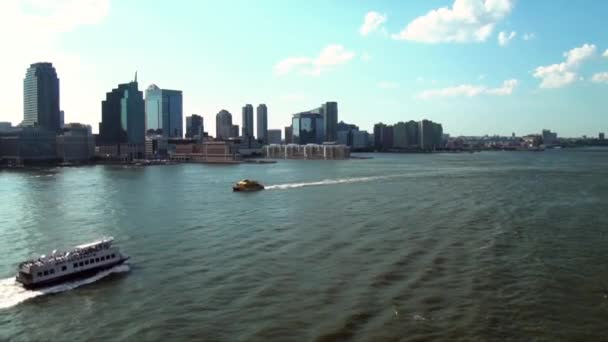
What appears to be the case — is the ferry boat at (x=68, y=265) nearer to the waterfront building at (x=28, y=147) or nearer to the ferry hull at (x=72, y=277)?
the ferry hull at (x=72, y=277)

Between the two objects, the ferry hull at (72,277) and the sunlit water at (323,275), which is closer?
the sunlit water at (323,275)

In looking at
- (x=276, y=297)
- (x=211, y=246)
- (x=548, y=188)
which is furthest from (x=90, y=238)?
(x=548, y=188)

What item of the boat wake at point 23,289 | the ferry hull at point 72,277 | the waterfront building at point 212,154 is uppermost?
the waterfront building at point 212,154

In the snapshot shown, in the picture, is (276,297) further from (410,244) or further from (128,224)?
(128,224)

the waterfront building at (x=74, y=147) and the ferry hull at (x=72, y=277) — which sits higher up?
the waterfront building at (x=74, y=147)

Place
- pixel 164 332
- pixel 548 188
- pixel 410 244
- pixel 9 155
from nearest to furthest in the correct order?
pixel 164 332, pixel 410 244, pixel 548 188, pixel 9 155

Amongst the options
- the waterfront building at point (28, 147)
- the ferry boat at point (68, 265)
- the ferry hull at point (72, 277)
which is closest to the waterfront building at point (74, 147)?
the waterfront building at point (28, 147)

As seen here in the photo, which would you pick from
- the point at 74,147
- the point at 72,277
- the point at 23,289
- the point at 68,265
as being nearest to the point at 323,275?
the point at 72,277

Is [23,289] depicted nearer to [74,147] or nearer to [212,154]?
[212,154]
